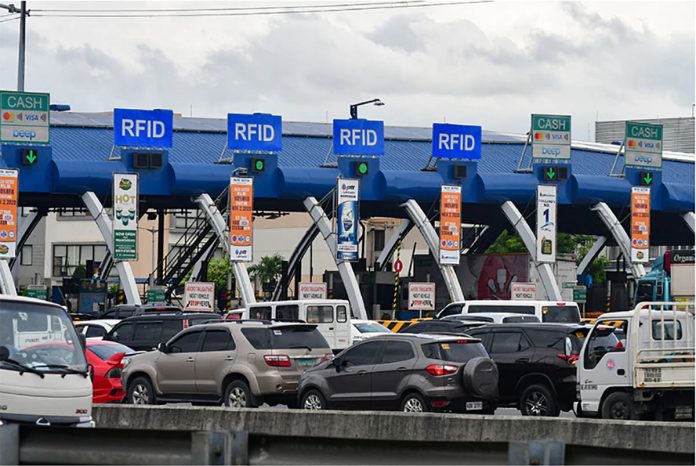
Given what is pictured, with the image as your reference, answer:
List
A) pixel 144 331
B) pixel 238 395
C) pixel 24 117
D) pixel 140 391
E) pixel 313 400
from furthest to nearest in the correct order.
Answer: pixel 24 117 → pixel 144 331 → pixel 140 391 → pixel 238 395 → pixel 313 400

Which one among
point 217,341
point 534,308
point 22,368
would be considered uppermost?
point 534,308

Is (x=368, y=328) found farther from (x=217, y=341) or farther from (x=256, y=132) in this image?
(x=256, y=132)

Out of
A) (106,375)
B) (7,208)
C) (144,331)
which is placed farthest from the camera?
→ (7,208)

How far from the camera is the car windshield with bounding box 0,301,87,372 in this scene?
1538cm

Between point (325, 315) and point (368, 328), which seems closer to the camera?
point (325, 315)

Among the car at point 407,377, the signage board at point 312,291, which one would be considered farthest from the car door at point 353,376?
the signage board at point 312,291

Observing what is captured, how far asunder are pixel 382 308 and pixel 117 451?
54054 millimetres

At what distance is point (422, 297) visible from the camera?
52.1m

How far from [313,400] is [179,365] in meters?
3.03

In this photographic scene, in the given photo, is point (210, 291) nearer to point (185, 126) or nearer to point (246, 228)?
point (246, 228)

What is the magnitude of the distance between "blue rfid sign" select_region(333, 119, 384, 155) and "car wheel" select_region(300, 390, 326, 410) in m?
32.1

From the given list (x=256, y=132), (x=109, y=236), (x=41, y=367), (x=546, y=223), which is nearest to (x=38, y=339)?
(x=41, y=367)

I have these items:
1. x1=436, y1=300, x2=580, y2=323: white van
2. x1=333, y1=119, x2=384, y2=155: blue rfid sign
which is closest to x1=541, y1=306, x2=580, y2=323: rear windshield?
x1=436, y1=300, x2=580, y2=323: white van

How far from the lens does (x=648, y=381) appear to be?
2150 centimetres
